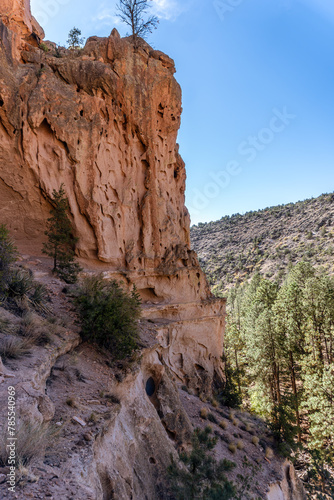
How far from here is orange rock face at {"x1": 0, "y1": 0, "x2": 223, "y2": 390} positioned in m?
13.5

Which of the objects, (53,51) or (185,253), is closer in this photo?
(53,51)

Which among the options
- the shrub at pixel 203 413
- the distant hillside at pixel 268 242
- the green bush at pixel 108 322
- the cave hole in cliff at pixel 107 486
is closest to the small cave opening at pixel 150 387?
the green bush at pixel 108 322

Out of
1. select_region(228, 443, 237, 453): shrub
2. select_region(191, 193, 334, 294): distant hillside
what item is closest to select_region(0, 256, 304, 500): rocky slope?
select_region(228, 443, 237, 453): shrub

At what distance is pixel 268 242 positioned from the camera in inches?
3125

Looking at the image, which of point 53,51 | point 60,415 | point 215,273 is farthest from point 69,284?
A: point 215,273

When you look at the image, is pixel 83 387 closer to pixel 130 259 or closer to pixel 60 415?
pixel 60 415

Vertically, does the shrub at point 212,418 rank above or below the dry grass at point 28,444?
below

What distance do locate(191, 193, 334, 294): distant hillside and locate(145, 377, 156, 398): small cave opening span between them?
51.6 m

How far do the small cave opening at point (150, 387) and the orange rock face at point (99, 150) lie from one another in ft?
22.4

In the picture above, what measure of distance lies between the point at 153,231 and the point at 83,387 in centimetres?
1233

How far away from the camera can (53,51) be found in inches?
651

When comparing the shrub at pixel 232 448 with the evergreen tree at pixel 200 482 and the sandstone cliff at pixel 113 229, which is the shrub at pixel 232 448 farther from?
the evergreen tree at pixel 200 482

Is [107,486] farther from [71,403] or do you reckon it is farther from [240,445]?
[240,445]

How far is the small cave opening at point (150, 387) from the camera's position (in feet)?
30.8
